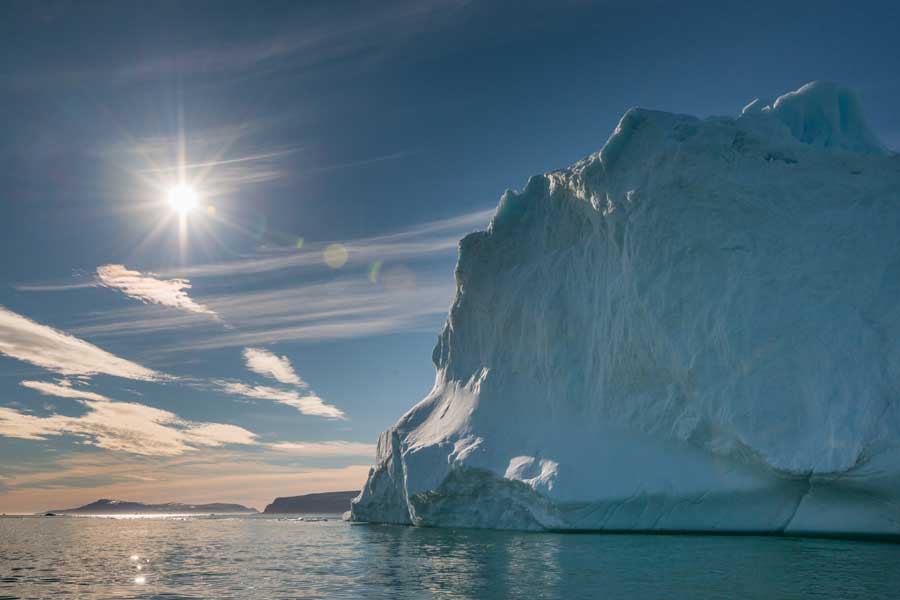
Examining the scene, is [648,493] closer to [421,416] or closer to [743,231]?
[743,231]

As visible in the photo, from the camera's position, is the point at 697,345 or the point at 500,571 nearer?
the point at 500,571

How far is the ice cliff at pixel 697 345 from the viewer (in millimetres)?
18359

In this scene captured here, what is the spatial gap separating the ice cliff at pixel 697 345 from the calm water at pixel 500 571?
5.38 ft

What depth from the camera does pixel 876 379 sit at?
1781 cm

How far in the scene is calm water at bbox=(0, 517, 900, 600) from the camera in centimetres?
1122

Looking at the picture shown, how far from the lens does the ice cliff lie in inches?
723

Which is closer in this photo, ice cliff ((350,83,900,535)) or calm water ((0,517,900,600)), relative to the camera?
calm water ((0,517,900,600))

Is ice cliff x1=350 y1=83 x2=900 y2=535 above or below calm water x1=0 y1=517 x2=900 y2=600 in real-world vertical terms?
above

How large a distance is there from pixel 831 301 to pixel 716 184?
4.97 metres

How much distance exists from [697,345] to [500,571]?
10.5 meters

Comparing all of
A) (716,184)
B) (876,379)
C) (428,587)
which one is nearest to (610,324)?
(716,184)

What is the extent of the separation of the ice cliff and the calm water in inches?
64.6

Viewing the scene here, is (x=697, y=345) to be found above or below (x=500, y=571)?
above

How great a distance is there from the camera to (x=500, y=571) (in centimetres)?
1362
